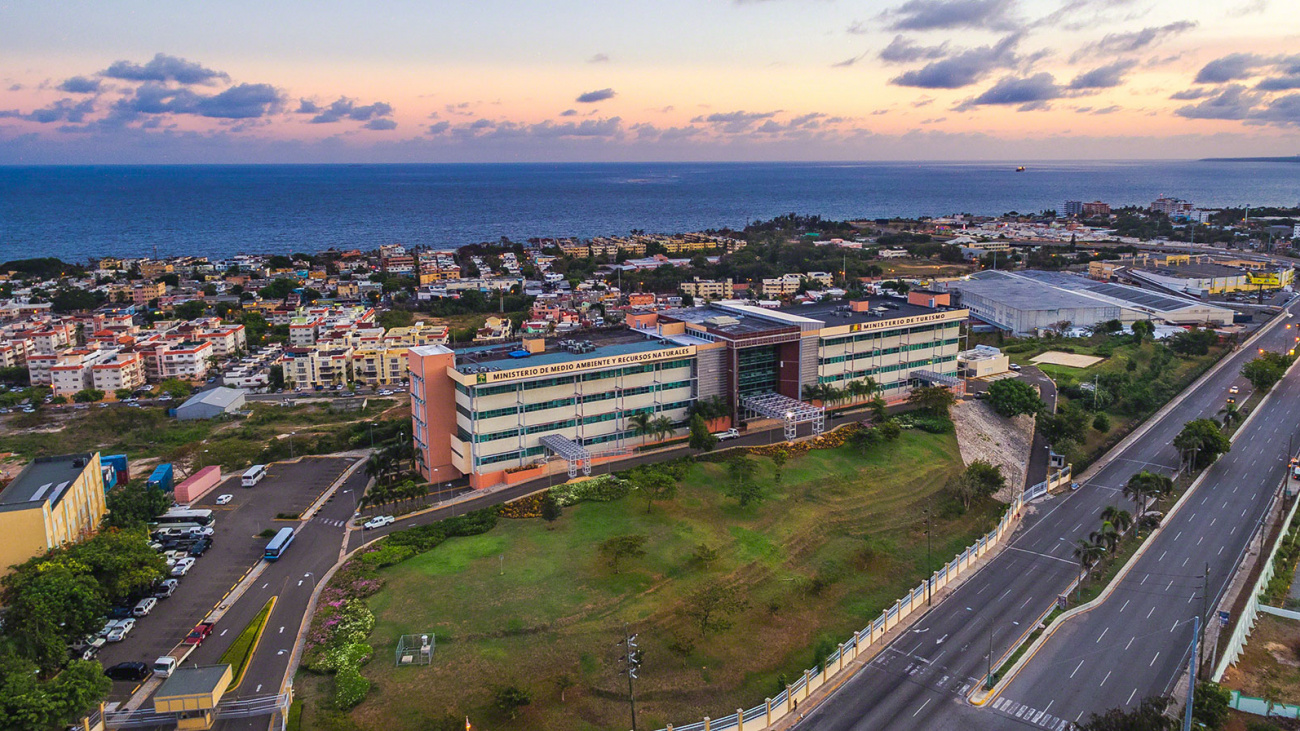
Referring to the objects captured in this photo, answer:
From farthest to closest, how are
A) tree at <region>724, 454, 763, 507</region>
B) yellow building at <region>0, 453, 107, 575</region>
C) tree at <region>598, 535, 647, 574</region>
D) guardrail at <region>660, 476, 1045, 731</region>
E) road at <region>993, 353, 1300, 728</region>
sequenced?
tree at <region>724, 454, 763, 507</region>, tree at <region>598, 535, 647, 574</region>, yellow building at <region>0, 453, 107, 575</region>, road at <region>993, 353, 1300, 728</region>, guardrail at <region>660, 476, 1045, 731</region>

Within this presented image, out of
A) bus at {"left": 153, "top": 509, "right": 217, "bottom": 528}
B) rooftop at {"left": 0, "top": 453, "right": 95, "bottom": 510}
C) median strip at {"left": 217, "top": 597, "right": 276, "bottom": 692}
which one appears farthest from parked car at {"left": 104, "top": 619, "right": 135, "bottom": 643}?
bus at {"left": 153, "top": 509, "right": 217, "bottom": 528}

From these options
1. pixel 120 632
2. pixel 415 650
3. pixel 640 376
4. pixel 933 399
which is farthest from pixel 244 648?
pixel 933 399

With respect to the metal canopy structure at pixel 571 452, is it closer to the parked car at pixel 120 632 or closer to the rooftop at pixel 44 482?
the parked car at pixel 120 632

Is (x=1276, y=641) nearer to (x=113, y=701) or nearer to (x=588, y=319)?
(x=113, y=701)

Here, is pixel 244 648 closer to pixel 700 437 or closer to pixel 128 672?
pixel 128 672

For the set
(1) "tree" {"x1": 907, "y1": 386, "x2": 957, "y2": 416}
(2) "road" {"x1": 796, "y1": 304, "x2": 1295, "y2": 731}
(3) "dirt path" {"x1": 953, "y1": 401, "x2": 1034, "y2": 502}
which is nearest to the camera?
(2) "road" {"x1": 796, "y1": 304, "x2": 1295, "y2": 731}

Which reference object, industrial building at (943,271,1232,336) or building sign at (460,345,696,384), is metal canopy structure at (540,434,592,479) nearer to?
building sign at (460,345,696,384)
